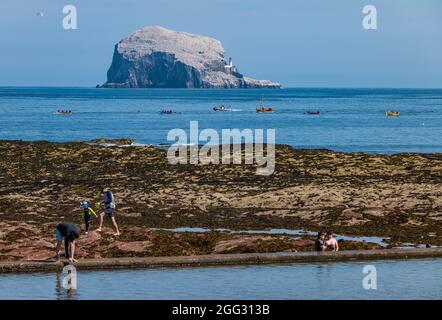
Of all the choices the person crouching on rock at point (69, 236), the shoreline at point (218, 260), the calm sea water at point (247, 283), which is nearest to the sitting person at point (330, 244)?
the shoreline at point (218, 260)

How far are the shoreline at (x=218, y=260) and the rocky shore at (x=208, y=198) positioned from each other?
1698 millimetres

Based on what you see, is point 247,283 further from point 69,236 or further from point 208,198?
point 208,198

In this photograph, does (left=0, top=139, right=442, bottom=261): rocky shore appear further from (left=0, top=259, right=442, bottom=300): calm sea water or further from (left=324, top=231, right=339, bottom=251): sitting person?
(left=0, top=259, right=442, bottom=300): calm sea water

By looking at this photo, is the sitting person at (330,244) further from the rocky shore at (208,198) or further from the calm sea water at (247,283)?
the calm sea water at (247,283)

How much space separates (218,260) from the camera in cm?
3031

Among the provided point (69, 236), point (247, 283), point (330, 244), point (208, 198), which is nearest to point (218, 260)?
point (247, 283)

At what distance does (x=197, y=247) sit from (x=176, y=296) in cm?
858

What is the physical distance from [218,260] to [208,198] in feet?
64.4

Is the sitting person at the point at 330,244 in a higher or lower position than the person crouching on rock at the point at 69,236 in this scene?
lower

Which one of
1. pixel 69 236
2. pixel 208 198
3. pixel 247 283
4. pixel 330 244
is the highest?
pixel 69 236

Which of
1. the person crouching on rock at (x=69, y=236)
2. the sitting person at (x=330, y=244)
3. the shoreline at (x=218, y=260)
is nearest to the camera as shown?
the shoreline at (x=218, y=260)

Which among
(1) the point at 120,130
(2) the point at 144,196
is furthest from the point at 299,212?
(1) the point at 120,130

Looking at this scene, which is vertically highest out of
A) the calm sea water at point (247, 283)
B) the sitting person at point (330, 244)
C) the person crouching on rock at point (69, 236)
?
the person crouching on rock at point (69, 236)

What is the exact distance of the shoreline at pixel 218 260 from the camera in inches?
1142
